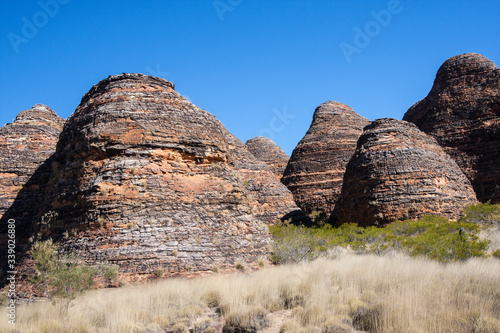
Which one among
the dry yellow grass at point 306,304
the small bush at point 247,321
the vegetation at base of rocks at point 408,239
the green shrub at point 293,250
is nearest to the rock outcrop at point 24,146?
the dry yellow grass at point 306,304

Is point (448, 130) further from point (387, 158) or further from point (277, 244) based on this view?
point (277, 244)

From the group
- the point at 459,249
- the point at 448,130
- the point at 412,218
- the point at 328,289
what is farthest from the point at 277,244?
the point at 448,130

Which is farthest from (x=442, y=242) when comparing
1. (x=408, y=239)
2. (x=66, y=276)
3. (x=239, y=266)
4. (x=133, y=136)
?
(x=66, y=276)

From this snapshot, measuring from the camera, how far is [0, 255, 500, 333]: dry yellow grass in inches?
246

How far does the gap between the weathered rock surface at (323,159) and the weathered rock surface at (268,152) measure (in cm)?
440

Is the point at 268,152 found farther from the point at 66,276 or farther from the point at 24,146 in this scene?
the point at 66,276

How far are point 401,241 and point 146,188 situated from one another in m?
9.93

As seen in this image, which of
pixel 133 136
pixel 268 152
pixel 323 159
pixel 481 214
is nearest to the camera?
pixel 133 136

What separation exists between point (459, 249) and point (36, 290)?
12828 millimetres

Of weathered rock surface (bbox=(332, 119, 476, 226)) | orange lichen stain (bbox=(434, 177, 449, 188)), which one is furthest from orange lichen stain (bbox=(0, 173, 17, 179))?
orange lichen stain (bbox=(434, 177, 449, 188))

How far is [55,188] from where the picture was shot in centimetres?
1294

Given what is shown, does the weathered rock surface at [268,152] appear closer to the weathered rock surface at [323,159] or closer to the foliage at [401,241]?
the weathered rock surface at [323,159]

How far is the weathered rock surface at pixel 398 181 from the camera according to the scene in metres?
17.2

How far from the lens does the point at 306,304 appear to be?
7504 mm
